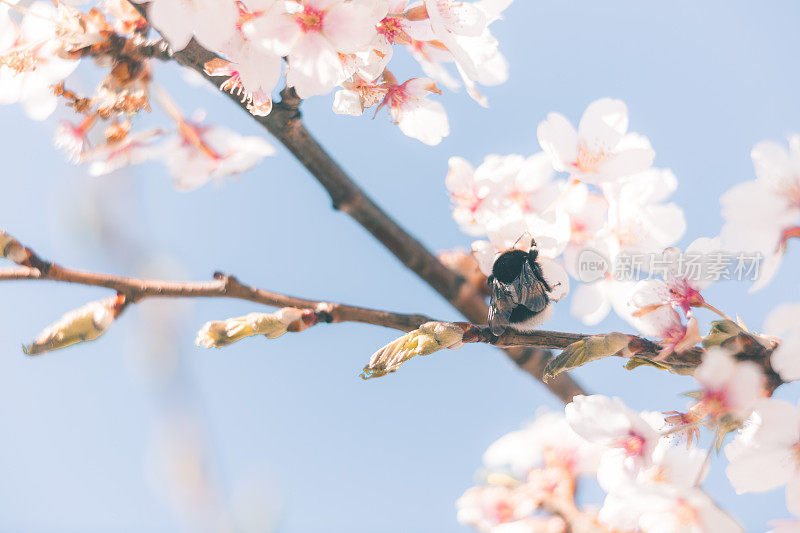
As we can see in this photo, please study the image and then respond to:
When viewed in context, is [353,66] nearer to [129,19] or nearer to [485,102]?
[485,102]

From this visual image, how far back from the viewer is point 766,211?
0.81m

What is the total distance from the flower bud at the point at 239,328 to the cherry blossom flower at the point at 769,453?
2.15ft

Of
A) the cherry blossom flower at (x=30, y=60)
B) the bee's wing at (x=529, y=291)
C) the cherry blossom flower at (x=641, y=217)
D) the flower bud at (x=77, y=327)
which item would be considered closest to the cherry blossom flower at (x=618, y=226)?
the cherry blossom flower at (x=641, y=217)

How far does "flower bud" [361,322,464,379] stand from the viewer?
0.78 m

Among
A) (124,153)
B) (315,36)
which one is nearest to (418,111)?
(315,36)

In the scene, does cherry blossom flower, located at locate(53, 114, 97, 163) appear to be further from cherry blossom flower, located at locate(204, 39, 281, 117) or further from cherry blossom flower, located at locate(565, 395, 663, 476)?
cherry blossom flower, located at locate(565, 395, 663, 476)

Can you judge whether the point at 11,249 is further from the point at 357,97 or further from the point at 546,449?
the point at 546,449

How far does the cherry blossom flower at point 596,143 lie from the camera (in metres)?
1.08

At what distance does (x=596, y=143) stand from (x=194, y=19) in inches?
29.4

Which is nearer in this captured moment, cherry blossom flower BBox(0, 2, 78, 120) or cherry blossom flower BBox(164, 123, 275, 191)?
cherry blossom flower BBox(0, 2, 78, 120)

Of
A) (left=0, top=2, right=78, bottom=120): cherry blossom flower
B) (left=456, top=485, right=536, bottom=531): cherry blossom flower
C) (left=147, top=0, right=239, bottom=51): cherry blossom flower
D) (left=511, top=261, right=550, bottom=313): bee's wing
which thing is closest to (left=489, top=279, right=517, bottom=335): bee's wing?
(left=511, top=261, right=550, bottom=313): bee's wing

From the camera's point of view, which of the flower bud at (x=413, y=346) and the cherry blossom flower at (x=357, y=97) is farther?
the cherry blossom flower at (x=357, y=97)

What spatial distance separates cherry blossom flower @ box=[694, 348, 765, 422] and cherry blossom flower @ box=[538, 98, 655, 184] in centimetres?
40

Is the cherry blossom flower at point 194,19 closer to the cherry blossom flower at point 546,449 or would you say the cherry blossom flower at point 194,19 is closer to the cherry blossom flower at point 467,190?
the cherry blossom flower at point 467,190
